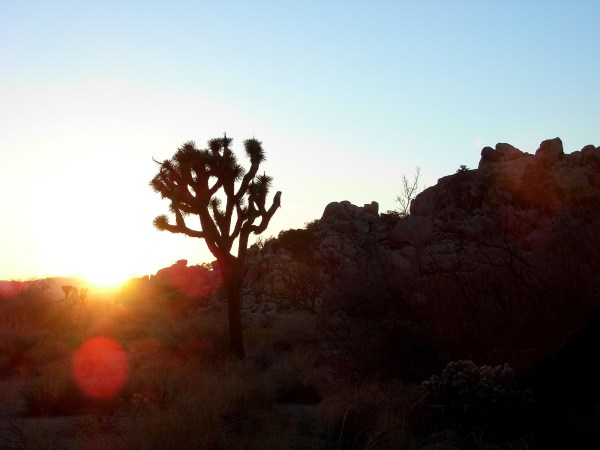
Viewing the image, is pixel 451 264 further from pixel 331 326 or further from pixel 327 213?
pixel 327 213

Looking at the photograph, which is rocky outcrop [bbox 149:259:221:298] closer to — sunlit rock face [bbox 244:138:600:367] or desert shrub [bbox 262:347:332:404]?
desert shrub [bbox 262:347:332:404]

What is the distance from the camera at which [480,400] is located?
6.97 meters

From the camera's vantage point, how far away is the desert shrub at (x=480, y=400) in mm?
6750

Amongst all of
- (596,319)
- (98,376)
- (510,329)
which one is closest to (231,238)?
(98,376)

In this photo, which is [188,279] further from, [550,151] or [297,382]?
[297,382]

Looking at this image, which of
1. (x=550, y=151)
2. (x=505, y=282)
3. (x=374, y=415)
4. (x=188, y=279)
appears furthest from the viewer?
(x=188, y=279)

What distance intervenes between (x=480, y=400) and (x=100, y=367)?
9.96 m

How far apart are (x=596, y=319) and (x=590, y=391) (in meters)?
0.83

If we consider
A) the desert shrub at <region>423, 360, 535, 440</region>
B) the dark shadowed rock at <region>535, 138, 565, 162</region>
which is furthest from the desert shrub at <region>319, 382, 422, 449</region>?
the dark shadowed rock at <region>535, 138, 565, 162</region>

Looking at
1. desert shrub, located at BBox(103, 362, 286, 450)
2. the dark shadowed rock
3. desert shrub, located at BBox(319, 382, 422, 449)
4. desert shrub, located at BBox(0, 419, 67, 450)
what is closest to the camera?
desert shrub, located at BBox(103, 362, 286, 450)

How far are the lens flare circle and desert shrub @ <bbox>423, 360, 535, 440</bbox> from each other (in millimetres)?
6227

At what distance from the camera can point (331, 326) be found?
32.3 ft

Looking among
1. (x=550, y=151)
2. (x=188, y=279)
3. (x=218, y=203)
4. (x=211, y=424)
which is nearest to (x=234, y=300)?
(x=218, y=203)

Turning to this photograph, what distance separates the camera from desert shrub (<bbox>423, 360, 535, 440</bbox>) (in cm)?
675
